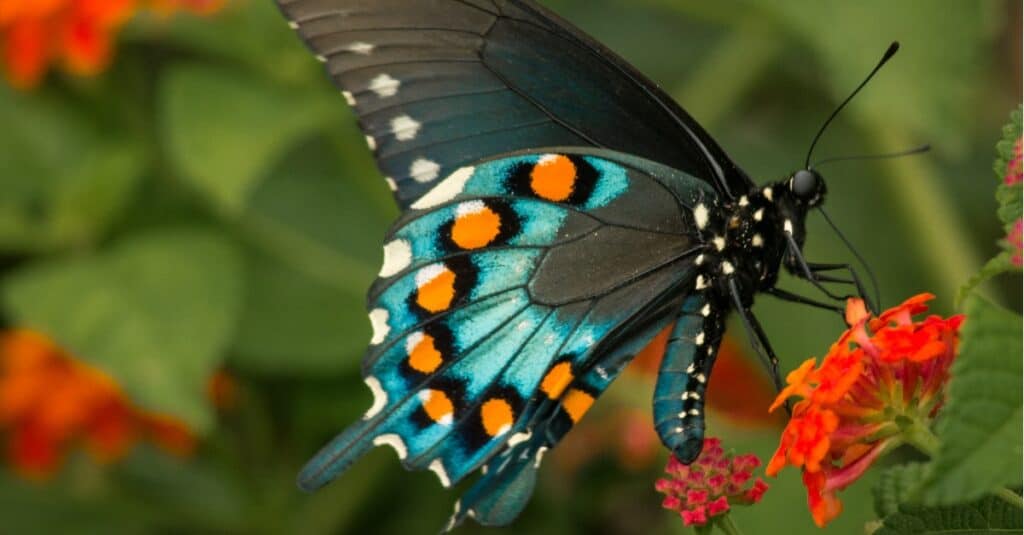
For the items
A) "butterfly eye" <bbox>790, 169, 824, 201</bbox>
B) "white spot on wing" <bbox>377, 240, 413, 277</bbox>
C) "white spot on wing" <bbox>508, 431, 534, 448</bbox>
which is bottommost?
"white spot on wing" <bbox>508, 431, 534, 448</bbox>

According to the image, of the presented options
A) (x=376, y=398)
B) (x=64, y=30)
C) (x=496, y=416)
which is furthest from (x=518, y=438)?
(x=64, y=30)

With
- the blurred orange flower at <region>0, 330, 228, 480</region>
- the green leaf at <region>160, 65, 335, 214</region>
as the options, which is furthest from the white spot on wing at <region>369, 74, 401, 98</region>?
the blurred orange flower at <region>0, 330, 228, 480</region>

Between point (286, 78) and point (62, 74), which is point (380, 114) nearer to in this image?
point (286, 78)

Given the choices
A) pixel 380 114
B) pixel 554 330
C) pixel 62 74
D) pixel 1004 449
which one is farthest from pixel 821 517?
pixel 62 74

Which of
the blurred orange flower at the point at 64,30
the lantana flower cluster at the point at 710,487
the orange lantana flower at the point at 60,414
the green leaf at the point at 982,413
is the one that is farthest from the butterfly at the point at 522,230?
the orange lantana flower at the point at 60,414

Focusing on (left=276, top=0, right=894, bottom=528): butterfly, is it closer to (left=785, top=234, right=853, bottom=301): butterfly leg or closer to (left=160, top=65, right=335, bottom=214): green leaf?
(left=785, top=234, right=853, bottom=301): butterfly leg

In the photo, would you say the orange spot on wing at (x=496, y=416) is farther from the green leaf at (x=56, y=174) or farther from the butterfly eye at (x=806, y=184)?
the green leaf at (x=56, y=174)
